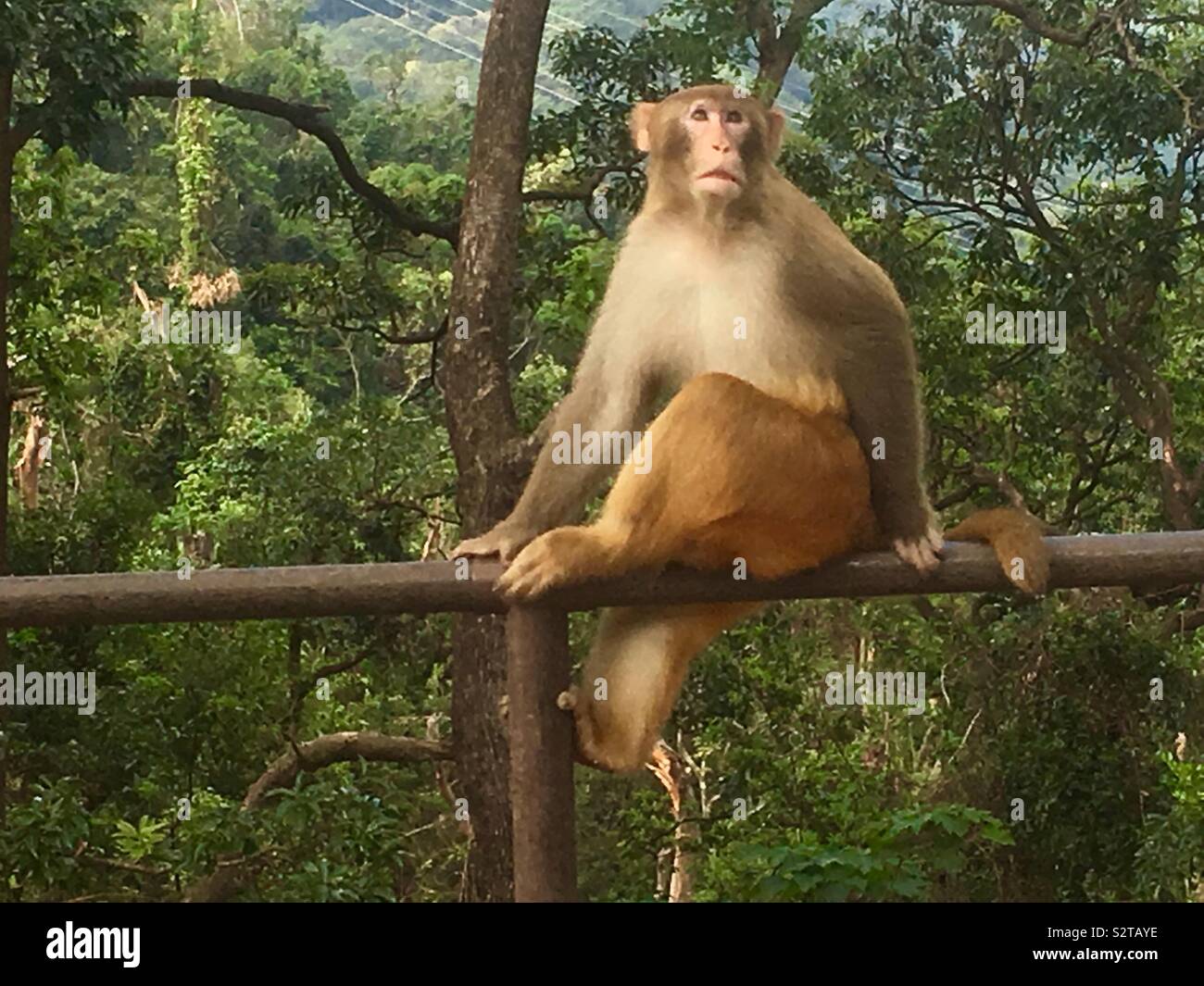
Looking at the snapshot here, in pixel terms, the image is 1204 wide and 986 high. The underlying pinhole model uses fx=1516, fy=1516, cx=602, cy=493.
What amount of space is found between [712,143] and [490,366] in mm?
2549

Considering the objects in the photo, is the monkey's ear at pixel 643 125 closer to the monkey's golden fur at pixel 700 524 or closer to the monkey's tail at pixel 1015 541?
the monkey's golden fur at pixel 700 524

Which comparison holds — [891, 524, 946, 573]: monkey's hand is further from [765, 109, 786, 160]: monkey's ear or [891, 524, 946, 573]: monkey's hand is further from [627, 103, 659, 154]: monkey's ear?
[627, 103, 659, 154]: monkey's ear

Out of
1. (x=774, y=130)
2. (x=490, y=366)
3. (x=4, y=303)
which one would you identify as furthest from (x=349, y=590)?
(x=4, y=303)

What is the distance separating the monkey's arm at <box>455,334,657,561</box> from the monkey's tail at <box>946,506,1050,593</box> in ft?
2.09

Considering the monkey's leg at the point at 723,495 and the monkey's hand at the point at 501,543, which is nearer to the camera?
the monkey's leg at the point at 723,495

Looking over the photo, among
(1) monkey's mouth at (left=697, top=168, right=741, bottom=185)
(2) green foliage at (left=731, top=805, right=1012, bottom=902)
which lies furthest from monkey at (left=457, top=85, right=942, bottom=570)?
(2) green foliage at (left=731, top=805, right=1012, bottom=902)

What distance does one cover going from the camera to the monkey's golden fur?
225 cm

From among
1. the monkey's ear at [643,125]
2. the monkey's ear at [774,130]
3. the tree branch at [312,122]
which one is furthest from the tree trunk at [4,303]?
the monkey's ear at [774,130]

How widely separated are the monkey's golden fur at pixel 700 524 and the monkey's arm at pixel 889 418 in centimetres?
4

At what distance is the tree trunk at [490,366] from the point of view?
5141 mm

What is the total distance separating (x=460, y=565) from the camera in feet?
6.11
